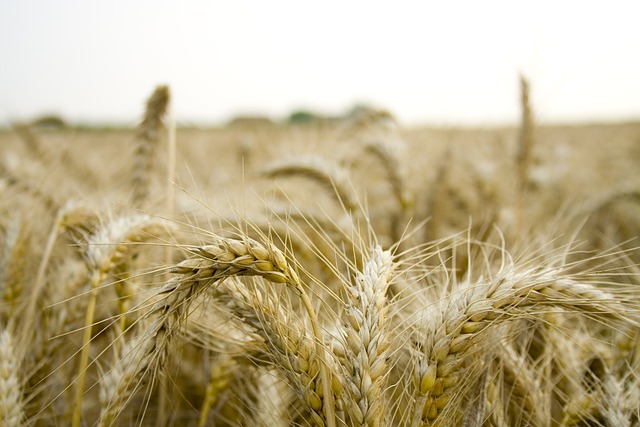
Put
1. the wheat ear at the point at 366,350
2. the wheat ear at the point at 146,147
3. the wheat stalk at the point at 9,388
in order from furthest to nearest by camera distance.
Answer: the wheat ear at the point at 146,147
the wheat stalk at the point at 9,388
the wheat ear at the point at 366,350

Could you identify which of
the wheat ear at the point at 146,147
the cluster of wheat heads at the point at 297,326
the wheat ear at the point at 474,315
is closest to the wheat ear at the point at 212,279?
the cluster of wheat heads at the point at 297,326

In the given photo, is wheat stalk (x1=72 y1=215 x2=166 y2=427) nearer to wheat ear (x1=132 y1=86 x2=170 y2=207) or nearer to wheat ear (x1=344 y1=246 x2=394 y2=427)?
wheat ear (x1=344 y1=246 x2=394 y2=427)

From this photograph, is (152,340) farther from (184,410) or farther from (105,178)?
(105,178)

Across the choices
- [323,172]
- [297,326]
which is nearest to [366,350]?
[297,326]

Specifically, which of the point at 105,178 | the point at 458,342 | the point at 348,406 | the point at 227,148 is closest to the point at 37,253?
the point at 348,406

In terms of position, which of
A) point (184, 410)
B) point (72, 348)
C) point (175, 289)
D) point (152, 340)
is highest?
point (175, 289)

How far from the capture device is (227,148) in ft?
29.9

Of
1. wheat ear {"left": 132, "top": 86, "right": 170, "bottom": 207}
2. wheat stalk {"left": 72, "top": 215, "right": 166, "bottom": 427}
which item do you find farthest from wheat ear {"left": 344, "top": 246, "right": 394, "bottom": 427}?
wheat ear {"left": 132, "top": 86, "right": 170, "bottom": 207}

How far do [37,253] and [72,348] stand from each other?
0.47 m

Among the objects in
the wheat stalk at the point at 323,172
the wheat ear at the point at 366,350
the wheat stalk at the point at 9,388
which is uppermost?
the wheat stalk at the point at 323,172

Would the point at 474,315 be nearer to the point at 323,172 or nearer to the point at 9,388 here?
the point at 9,388

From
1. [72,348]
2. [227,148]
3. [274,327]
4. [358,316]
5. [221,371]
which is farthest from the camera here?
[227,148]

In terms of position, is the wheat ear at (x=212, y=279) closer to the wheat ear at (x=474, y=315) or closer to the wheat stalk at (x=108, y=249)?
the wheat ear at (x=474, y=315)

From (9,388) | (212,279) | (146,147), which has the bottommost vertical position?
(9,388)
